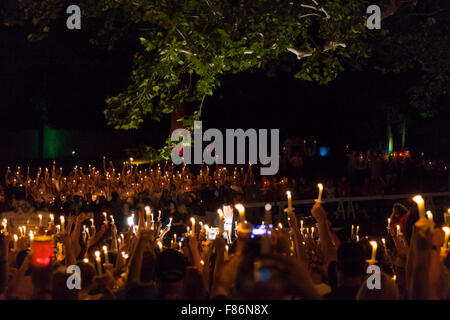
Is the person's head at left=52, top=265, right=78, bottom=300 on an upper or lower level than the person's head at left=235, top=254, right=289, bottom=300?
lower

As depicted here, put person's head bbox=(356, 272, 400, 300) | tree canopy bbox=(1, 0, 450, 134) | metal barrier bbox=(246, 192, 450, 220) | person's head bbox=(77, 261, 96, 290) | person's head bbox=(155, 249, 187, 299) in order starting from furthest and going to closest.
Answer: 1. metal barrier bbox=(246, 192, 450, 220)
2. tree canopy bbox=(1, 0, 450, 134)
3. person's head bbox=(77, 261, 96, 290)
4. person's head bbox=(155, 249, 187, 299)
5. person's head bbox=(356, 272, 400, 300)

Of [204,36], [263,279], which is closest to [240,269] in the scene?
[263,279]

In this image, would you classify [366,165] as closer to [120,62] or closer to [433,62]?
[433,62]

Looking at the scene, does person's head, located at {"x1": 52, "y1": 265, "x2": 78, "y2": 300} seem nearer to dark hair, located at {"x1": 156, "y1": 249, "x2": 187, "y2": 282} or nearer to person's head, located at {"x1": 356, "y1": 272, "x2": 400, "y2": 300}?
dark hair, located at {"x1": 156, "y1": 249, "x2": 187, "y2": 282}

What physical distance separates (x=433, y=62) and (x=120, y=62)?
47.9 feet

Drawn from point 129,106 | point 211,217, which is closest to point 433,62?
point 211,217

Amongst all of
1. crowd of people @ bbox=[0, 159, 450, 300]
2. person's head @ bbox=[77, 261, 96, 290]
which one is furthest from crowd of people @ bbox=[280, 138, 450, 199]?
person's head @ bbox=[77, 261, 96, 290]

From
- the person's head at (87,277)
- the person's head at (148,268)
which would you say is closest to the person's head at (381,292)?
the person's head at (148,268)

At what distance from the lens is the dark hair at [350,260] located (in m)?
3.91

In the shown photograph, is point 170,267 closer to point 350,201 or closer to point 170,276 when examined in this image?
point 170,276

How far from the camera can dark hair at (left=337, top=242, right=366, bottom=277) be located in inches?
154

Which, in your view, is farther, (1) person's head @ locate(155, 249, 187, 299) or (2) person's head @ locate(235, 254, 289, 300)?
(1) person's head @ locate(155, 249, 187, 299)

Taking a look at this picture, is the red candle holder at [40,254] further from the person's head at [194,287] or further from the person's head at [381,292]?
the person's head at [381,292]

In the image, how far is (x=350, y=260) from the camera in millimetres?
3916
